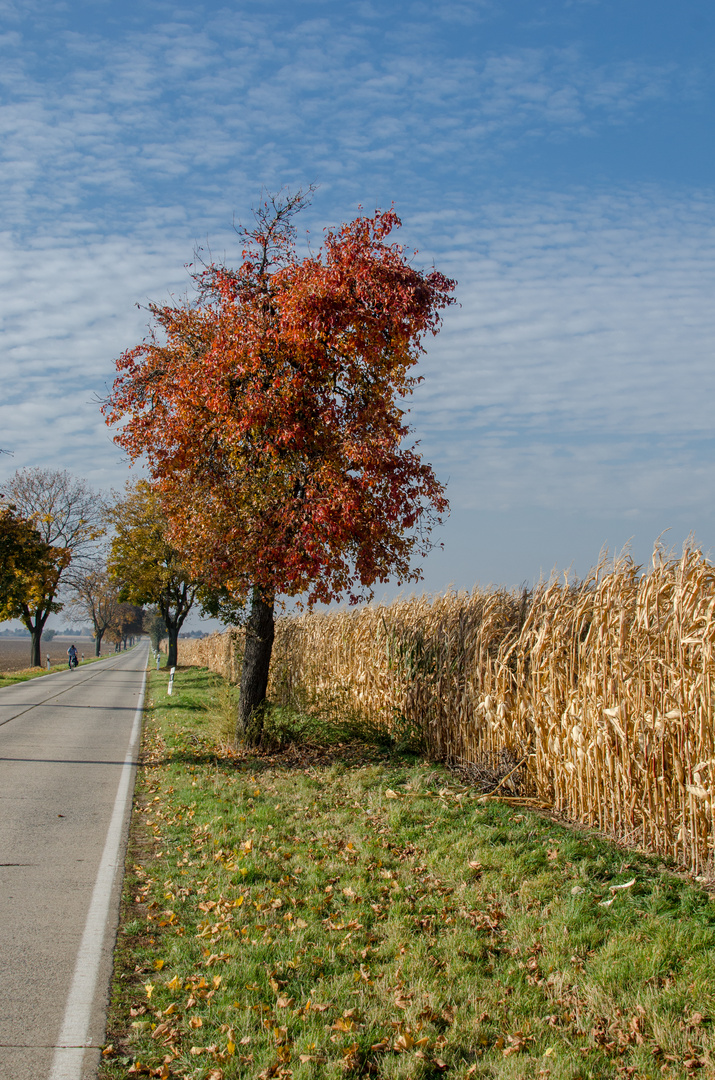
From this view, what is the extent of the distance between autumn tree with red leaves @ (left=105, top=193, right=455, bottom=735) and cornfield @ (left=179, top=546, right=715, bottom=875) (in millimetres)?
1836

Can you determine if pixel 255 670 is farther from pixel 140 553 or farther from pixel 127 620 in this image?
pixel 127 620

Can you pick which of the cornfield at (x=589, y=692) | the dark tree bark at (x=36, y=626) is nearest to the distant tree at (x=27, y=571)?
the dark tree bark at (x=36, y=626)

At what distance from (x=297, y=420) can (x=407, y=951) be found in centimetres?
728

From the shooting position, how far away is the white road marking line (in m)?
3.76

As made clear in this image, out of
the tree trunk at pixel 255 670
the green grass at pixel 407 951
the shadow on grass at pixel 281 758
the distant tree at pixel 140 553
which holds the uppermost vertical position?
the distant tree at pixel 140 553

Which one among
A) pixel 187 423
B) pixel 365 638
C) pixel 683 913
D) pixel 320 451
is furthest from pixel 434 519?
pixel 683 913

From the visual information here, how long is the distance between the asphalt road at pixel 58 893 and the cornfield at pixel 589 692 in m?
4.10

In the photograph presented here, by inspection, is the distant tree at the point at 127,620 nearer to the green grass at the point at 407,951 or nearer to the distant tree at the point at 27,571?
the distant tree at the point at 27,571

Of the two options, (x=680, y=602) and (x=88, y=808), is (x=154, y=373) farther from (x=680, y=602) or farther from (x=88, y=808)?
(x=680, y=602)

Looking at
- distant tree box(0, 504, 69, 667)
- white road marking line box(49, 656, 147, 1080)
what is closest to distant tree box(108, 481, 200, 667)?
distant tree box(0, 504, 69, 667)

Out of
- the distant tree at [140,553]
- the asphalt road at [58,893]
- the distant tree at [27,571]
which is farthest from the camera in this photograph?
the distant tree at [140,553]

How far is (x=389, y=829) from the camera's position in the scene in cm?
746

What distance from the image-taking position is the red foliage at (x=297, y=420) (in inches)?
402

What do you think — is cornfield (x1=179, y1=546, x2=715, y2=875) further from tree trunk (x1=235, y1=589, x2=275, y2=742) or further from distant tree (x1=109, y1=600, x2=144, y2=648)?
distant tree (x1=109, y1=600, x2=144, y2=648)
